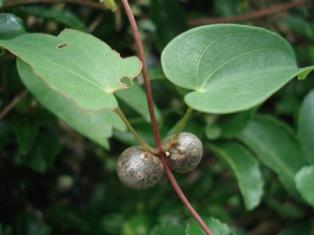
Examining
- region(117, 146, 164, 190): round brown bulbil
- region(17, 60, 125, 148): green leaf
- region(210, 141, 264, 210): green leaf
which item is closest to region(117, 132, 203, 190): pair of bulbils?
region(117, 146, 164, 190): round brown bulbil

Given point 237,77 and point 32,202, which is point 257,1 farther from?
point 237,77

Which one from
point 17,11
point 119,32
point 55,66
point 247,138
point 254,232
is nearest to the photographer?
point 55,66

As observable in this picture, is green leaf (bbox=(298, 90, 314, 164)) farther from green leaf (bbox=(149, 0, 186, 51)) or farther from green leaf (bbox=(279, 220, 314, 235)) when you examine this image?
green leaf (bbox=(149, 0, 186, 51))

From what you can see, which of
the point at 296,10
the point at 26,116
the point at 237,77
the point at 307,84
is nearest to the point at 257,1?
the point at 296,10

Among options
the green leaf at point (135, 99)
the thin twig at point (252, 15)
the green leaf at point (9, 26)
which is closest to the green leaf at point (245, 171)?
the green leaf at point (135, 99)

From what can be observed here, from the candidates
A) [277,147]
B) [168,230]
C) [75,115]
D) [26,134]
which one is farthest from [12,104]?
[277,147]

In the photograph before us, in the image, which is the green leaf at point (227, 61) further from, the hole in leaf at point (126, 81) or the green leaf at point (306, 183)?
the green leaf at point (306, 183)
